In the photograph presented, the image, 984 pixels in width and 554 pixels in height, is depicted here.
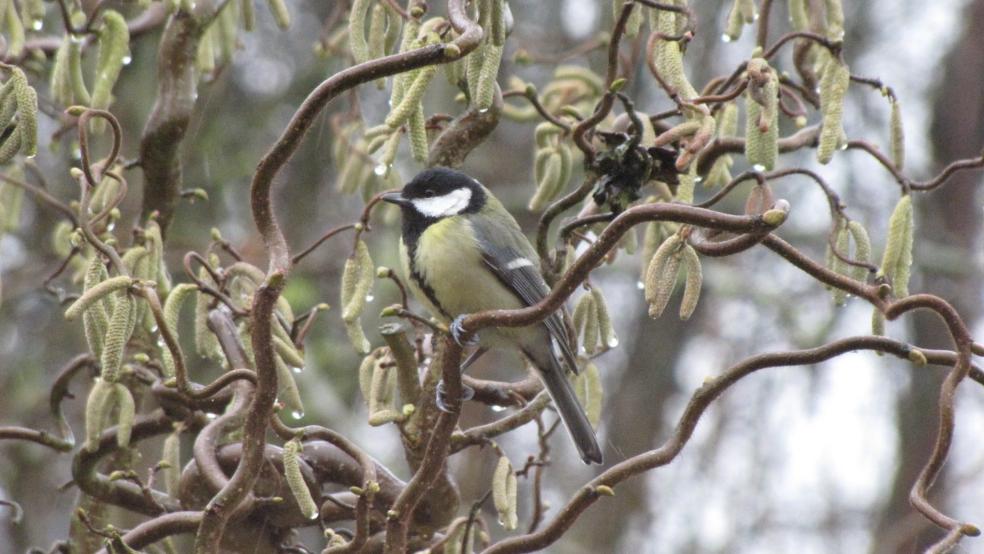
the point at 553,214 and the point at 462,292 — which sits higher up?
the point at 553,214

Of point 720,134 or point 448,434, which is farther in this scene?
point 720,134

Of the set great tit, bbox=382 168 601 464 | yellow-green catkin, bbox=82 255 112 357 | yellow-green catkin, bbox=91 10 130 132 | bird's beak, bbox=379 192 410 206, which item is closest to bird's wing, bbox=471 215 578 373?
great tit, bbox=382 168 601 464

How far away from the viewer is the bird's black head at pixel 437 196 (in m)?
3.41

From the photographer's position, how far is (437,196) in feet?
11.8

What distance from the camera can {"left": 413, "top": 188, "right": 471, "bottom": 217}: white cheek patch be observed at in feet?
11.6

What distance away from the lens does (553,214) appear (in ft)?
8.82

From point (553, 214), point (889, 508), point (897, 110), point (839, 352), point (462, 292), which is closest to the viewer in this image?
point (839, 352)

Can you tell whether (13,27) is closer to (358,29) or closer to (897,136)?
(358,29)

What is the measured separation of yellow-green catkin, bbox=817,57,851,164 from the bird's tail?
98cm

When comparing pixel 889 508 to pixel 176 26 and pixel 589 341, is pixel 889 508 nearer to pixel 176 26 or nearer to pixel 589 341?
pixel 589 341

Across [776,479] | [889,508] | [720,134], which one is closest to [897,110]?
[720,134]

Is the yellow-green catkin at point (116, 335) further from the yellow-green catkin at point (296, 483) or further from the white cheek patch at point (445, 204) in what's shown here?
the white cheek patch at point (445, 204)

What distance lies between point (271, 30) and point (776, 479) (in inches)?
191

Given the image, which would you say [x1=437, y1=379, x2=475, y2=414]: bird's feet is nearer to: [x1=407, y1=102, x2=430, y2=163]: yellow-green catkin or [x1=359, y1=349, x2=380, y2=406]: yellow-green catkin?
[x1=359, y1=349, x2=380, y2=406]: yellow-green catkin
